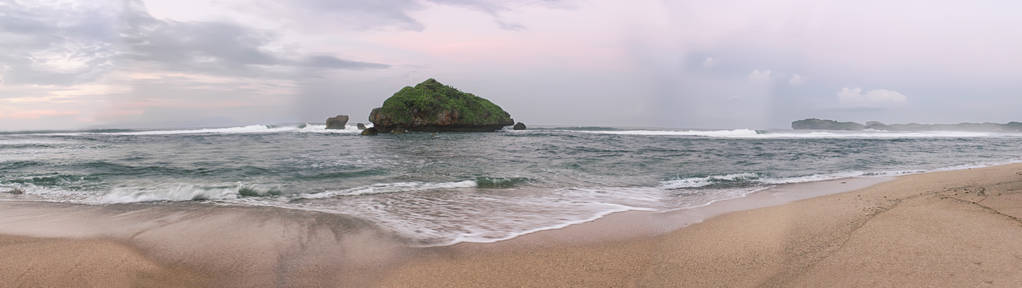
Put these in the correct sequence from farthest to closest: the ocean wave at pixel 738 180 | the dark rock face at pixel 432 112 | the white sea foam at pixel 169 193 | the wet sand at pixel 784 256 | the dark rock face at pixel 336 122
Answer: the dark rock face at pixel 336 122 < the dark rock face at pixel 432 112 < the ocean wave at pixel 738 180 < the white sea foam at pixel 169 193 < the wet sand at pixel 784 256

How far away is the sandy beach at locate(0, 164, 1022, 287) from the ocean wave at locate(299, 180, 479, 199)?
1.91 metres

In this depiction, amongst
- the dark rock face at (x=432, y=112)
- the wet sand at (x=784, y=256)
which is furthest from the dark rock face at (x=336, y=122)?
the wet sand at (x=784, y=256)

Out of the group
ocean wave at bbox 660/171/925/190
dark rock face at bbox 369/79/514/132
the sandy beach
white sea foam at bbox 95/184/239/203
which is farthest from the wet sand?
dark rock face at bbox 369/79/514/132

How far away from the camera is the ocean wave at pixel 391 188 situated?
264 inches

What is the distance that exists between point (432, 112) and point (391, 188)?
3952 cm

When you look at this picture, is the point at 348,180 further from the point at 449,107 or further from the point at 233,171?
the point at 449,107

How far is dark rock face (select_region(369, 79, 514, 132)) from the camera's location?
44.3m

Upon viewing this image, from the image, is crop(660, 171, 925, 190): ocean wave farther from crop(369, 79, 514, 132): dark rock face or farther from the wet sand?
crop(369, 79, 514, 132): dark rock face

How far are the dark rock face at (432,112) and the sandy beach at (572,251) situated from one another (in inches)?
1572

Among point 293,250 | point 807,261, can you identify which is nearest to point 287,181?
point 293,250

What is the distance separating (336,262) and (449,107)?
44.9 meters

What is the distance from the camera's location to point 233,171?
944cm

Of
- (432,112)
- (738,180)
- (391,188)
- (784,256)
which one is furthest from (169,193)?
(432,112)

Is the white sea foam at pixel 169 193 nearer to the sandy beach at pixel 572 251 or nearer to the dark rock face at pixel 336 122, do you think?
the sandy beach at pixel 572 251
